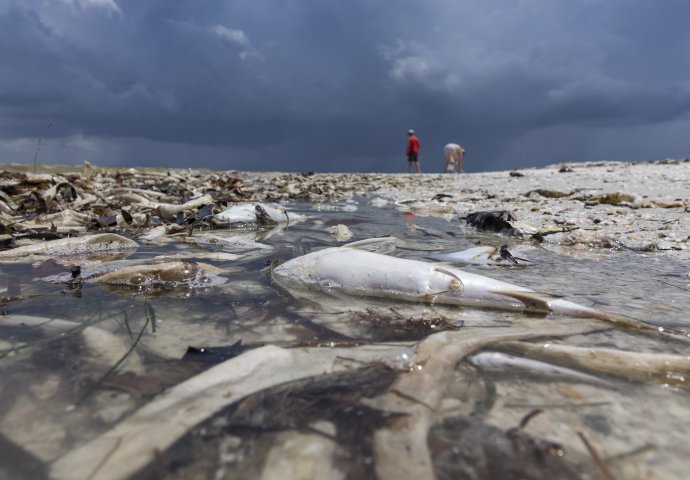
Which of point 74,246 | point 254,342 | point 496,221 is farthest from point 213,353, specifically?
point 496,221

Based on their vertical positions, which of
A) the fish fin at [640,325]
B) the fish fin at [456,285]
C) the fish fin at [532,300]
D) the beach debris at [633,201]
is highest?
the beach debris at [633,201]

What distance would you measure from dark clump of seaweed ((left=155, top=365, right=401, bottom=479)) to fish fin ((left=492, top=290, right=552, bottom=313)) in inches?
34.5

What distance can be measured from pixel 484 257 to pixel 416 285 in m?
1.14

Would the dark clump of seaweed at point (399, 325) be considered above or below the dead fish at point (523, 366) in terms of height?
below

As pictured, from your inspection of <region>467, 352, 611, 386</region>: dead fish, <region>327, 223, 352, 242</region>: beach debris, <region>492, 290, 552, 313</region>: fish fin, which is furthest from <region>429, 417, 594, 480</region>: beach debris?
<region>327, 223, 352, 242</region>: beach debris

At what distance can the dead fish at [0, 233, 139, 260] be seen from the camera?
9.05ft

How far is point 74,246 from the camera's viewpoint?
2945mm

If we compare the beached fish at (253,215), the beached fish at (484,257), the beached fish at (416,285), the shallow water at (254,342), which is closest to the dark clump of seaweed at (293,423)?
the shallow water at (254,342)

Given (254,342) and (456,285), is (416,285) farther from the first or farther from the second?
(254,342)

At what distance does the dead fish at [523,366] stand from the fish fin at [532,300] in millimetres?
532

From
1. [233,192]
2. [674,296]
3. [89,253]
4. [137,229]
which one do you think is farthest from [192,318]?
[233,192]

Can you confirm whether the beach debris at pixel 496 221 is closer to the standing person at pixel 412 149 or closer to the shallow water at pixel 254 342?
the shallow water at pixel 254 342

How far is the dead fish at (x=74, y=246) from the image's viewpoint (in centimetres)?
276

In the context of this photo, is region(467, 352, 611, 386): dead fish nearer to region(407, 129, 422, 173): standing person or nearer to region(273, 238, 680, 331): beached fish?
region(273, 238, 680, 331): beached fish
